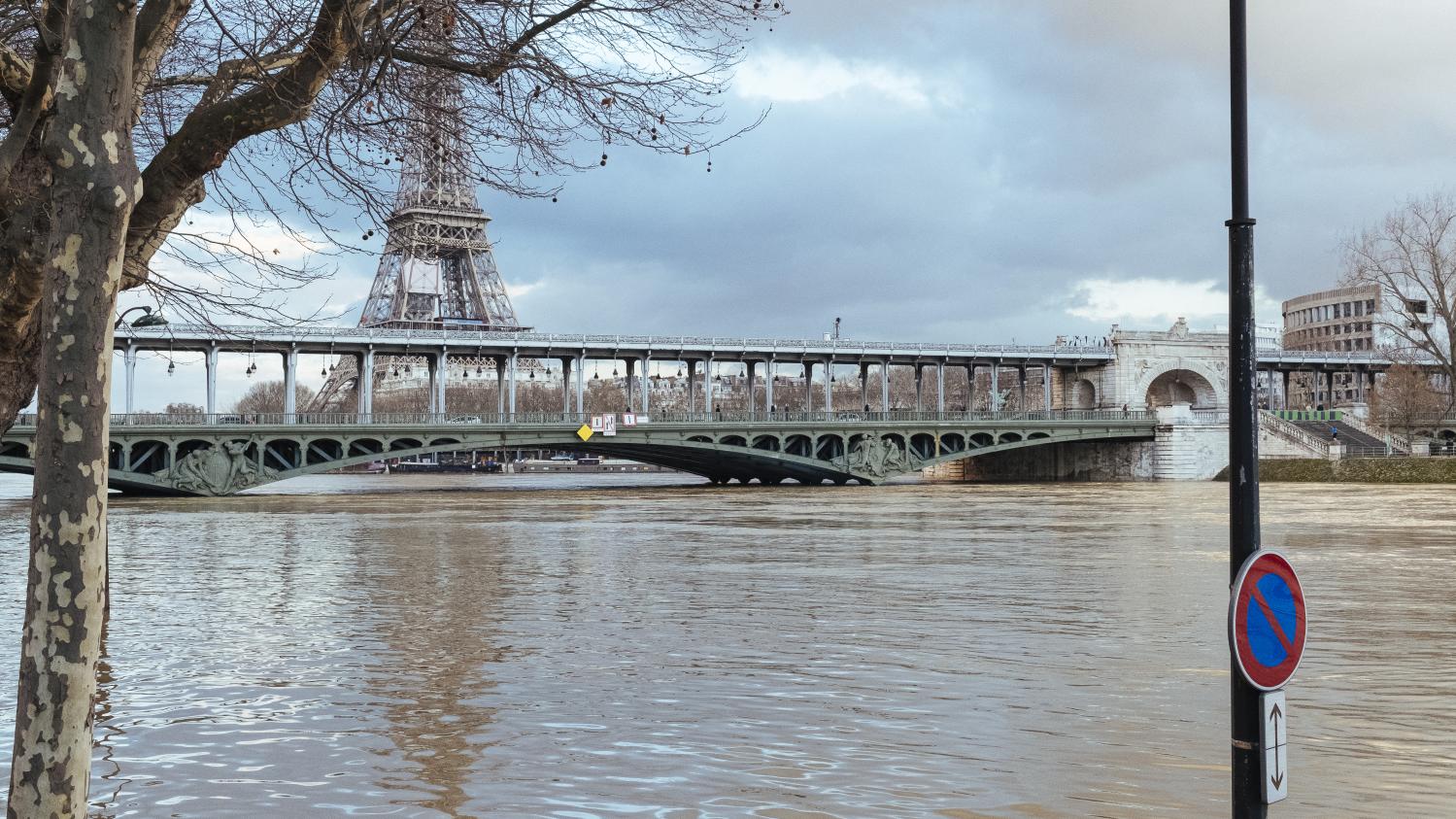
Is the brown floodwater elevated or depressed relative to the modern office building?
depressed

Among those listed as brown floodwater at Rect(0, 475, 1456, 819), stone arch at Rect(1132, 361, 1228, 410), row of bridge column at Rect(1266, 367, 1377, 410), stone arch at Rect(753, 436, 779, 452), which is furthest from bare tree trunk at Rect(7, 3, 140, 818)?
row of bridge column at Rect(1266, 367, 1377, 410)

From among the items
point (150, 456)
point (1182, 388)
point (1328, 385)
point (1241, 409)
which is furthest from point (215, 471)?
point (1328, 385)

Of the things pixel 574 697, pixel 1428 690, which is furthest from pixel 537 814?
pixel 1428 690

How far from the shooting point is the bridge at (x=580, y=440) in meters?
55.9

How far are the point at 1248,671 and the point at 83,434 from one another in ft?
14.9

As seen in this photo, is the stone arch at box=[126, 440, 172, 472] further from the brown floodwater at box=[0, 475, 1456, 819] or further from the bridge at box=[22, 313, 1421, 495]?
the brown floodwater at box=[0, 475, 1456, 819]

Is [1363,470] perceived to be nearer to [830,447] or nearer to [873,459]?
[873,459]

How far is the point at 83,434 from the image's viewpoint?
499 cm

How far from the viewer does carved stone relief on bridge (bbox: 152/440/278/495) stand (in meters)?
55.9

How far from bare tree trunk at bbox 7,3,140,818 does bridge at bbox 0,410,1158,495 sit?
49979mm

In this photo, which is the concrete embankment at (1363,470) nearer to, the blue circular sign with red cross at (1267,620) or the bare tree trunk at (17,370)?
the blue circular sign with red cross at (1267,620)

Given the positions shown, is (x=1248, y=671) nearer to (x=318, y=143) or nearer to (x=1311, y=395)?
(x=318, y=143)

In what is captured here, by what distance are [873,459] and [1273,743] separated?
6760 centimetres

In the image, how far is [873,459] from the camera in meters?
72.6
